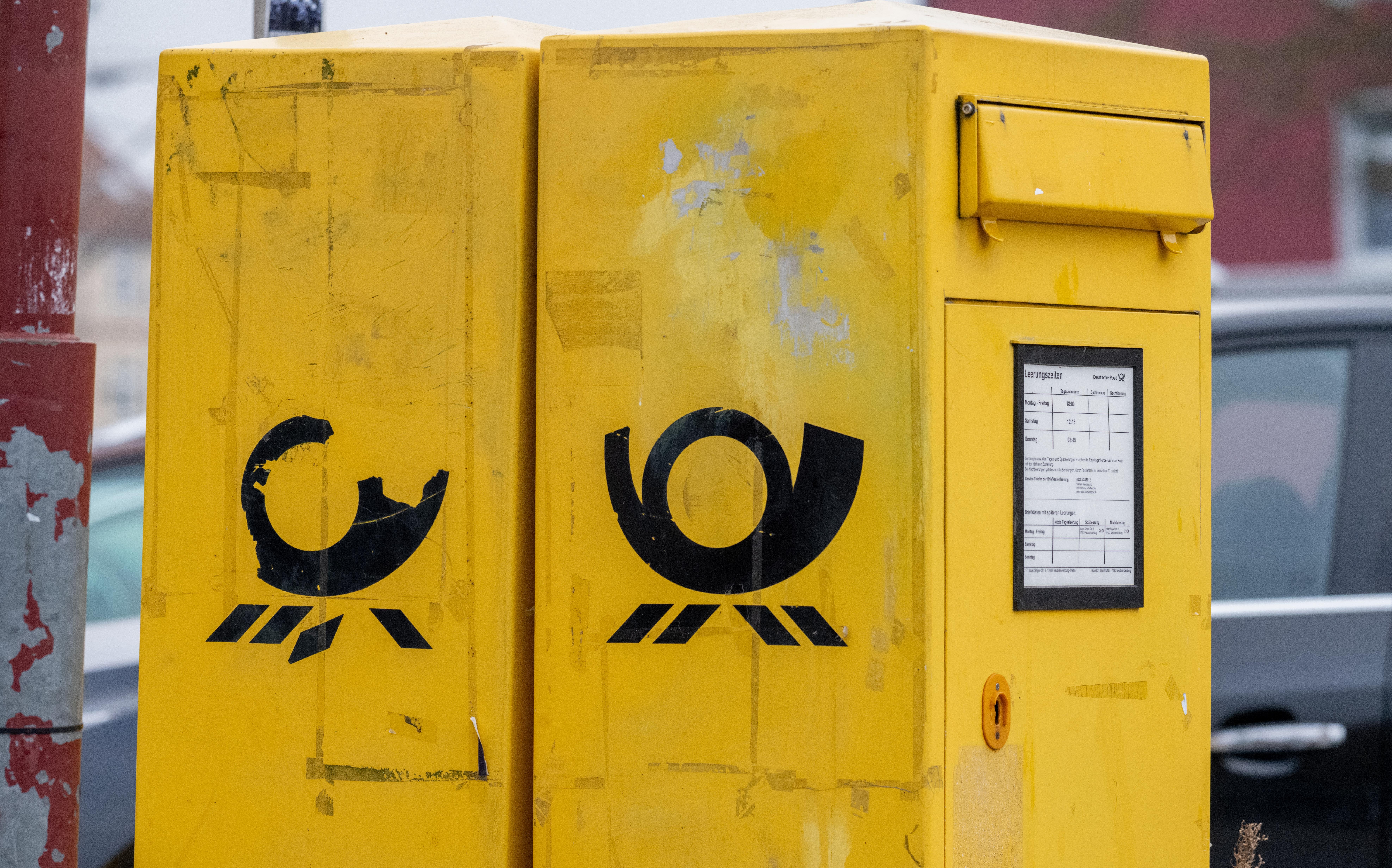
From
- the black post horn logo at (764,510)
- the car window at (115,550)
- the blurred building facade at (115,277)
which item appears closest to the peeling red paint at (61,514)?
the black post horn logo at (764,510)

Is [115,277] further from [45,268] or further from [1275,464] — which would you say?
[45,268]

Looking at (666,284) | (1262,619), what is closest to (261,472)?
(666,284)

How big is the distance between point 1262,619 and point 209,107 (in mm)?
2363

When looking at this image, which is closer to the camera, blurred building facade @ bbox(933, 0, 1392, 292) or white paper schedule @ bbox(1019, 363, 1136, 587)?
white paper schedule @ bbox(1019, 363, 1136, 587)

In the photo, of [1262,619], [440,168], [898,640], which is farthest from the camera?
[1262,619]

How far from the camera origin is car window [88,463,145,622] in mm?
3146

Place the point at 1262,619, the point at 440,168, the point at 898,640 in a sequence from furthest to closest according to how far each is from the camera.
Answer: the point at 1262,619, the point at 440,168, the point at 898,640

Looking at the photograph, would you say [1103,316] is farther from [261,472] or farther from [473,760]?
[261,472]

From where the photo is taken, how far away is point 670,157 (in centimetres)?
160

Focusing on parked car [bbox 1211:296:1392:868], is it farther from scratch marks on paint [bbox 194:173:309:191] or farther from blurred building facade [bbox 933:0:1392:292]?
blurred building facade [bbox 933:0:1392:292]

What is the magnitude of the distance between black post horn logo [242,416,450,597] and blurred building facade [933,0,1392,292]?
33.0ft

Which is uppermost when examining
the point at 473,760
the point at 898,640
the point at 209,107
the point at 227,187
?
the point at 209,107

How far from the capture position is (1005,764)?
5.26ft

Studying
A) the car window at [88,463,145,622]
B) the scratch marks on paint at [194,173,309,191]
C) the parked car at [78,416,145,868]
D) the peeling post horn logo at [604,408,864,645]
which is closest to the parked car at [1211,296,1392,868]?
the peeling post horn logo at [604,408,864,645]
